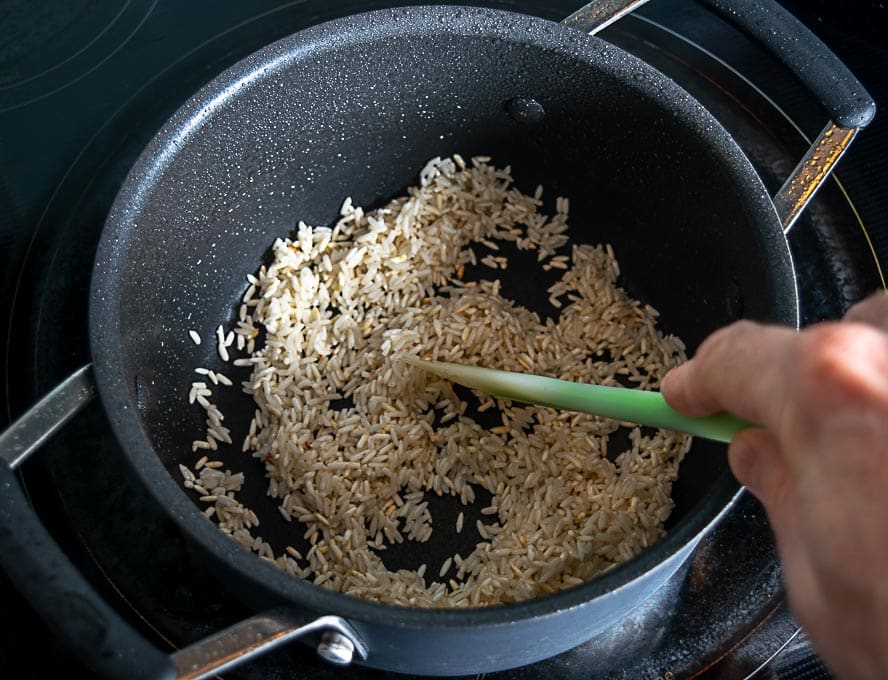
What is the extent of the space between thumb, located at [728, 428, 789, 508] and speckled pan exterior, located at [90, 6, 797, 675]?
0.11 meters

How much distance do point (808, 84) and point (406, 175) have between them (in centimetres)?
61

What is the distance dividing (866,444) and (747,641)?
2.25ft

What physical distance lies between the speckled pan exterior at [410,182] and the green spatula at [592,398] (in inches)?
3.2

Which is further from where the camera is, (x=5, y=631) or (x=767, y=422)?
(x=5, y=631)

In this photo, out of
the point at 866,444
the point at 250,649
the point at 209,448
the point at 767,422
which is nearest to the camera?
the point at 866,444

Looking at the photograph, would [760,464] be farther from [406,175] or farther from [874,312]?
[406,175]

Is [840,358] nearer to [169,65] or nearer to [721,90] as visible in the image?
[721,90]

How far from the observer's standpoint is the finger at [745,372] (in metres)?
0.63

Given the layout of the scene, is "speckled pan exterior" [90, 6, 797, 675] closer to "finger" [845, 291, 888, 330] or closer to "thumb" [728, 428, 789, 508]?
"thumb" [728, 428, 789, 508]

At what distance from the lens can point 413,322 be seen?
134cm

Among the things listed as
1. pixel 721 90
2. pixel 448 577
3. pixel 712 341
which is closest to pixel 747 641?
pixel 448 577

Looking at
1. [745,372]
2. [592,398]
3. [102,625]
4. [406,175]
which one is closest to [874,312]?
[745,372]

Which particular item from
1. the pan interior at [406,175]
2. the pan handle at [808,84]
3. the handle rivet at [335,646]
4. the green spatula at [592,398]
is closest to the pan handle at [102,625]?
the handle rivet at [335,646]

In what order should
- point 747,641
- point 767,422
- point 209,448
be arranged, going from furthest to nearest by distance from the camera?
1. point 209,448
2. point 747,641
3. point 767,422
